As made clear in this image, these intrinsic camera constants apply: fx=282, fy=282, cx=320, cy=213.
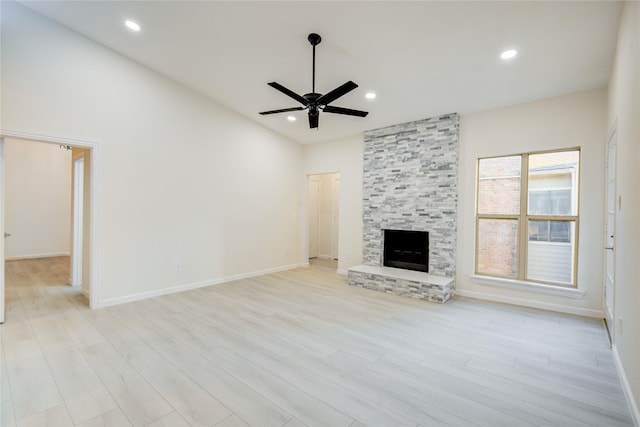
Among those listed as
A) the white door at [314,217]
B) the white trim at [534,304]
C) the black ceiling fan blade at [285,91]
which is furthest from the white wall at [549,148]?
the white door at [314,217]

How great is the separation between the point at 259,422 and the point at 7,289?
549cm

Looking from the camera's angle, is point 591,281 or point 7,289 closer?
point 591,281

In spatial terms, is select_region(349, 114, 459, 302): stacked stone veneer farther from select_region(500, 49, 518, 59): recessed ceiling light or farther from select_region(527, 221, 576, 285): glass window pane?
select_region(500, 49, 518, 59): recessed ceiling light

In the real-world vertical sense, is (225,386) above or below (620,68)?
below

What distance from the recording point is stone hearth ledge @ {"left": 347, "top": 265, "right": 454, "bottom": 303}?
438 centimetres

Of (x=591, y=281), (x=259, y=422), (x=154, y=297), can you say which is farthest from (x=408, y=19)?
(x=154, y=297)

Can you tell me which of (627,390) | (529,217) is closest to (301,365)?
(627,390)

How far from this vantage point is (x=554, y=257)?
4129 mm

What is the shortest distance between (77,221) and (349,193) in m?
5.15

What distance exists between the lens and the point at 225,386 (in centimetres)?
223

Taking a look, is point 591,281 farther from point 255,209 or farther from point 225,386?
point 255,209

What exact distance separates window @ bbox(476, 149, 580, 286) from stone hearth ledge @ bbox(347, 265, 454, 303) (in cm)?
80

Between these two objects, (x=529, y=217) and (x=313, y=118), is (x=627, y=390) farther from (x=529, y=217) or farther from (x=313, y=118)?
(x=313, y=118)

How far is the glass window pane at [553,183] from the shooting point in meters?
4.00
